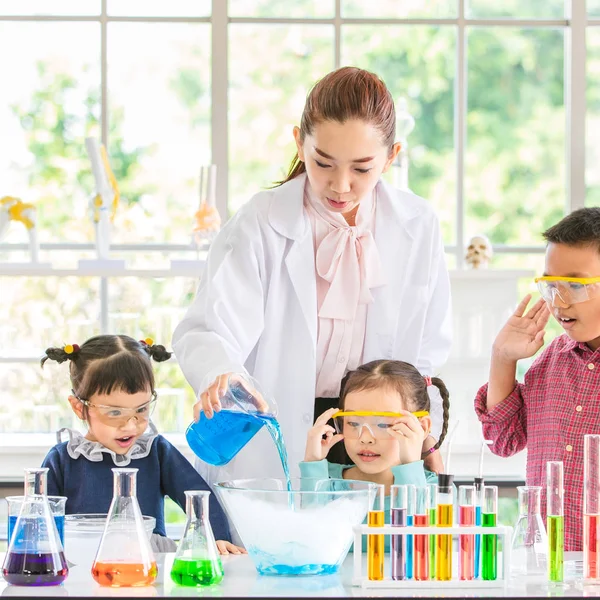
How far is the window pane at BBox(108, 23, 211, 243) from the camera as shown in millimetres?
4566

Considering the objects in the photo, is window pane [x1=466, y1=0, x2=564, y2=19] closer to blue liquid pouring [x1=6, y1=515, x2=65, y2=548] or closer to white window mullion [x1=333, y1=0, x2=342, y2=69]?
white window mullion [x1=333, y1=0, x2=342, y2=69]

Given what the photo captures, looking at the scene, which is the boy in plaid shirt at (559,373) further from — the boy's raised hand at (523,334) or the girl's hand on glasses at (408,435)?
the girl's hand on glasses at (408,435)

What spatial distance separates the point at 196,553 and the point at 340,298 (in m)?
0.89

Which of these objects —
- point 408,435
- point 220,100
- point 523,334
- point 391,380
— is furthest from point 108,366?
point 220,100

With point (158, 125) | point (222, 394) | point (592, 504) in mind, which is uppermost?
point (158, 125)

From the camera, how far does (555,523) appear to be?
1.51 m

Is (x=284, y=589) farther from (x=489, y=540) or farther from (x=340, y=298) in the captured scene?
(x=340, y=298)

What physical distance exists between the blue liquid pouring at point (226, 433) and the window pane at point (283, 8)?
2.99 m

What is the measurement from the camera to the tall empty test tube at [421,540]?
1.48 metres

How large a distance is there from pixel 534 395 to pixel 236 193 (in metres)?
2.57

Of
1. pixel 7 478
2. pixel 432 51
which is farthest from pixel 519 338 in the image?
pixel 432 51

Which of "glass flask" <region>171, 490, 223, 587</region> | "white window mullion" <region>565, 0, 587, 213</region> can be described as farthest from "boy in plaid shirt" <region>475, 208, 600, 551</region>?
"white window mullion" <region>565, 0, 587, 213</region>

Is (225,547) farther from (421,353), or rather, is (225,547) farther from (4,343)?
(4,343)

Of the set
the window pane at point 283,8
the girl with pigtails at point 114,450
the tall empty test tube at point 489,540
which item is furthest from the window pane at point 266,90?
the tall empty test tube at point 489,540
